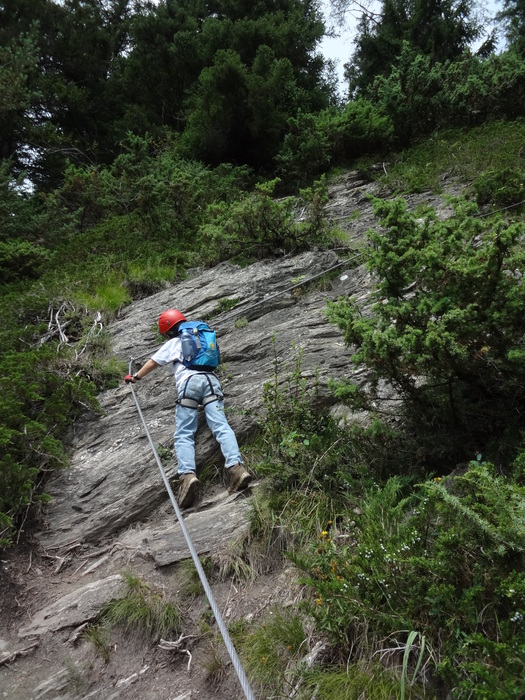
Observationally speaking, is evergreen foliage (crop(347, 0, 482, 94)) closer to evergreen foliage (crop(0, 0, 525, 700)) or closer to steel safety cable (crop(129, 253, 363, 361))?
evergreen foliage (crop(0, 0, 525, 700))

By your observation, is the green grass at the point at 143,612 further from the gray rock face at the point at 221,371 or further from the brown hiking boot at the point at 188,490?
the gray rock face at the point at 221,371

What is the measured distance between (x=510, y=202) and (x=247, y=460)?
590 centimetres

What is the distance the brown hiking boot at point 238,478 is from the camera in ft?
14.5

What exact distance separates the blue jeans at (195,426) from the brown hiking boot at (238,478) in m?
0.06

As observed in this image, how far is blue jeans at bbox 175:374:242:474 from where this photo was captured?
4664 millimetres

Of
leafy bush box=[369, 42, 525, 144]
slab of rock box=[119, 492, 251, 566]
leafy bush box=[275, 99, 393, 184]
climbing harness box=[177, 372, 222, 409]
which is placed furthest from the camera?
leafy bush box=[275, 99, 393, 184]

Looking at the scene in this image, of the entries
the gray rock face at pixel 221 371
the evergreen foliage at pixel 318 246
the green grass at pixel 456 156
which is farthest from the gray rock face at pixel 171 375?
the green grass at pixel 456 156

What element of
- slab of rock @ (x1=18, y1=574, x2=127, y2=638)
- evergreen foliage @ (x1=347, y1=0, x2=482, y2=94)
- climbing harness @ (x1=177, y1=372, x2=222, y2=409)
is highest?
evergreen foliage @ (x1=347, y1=0, x2=482, y2=94)

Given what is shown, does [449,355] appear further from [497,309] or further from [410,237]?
[410,237]

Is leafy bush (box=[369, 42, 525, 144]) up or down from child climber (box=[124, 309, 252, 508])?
up

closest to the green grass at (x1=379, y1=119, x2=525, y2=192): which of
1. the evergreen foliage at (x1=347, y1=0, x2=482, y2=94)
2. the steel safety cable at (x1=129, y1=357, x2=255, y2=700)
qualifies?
the evergreen foliage at (x1=347, y1=0, x2=482, y2=94)

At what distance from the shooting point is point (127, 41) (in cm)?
1605

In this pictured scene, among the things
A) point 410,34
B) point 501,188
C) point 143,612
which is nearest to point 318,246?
point 501,188

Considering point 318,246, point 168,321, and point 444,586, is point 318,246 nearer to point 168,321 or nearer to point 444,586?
point 168,321
